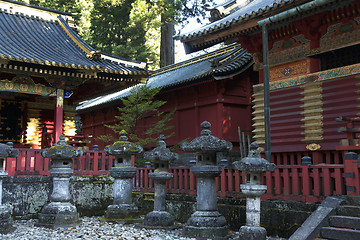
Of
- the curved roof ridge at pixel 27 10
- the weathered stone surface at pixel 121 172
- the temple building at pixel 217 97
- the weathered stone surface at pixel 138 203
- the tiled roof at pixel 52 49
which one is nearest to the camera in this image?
the weathered stone surface at pixel 138 203

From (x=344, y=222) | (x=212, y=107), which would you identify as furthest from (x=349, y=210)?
(x=212, y=107)

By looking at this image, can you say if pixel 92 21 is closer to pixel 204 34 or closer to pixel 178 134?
pixel 178 134

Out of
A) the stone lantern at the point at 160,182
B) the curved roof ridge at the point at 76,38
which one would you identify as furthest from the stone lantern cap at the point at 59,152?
the curved roof ridge at the point at 76,38

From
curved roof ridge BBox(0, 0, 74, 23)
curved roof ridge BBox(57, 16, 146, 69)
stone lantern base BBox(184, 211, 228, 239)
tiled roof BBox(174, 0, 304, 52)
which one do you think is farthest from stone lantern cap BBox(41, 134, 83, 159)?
curved roof ridge BBox(0, 0, 74, 23)

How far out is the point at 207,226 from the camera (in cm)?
760

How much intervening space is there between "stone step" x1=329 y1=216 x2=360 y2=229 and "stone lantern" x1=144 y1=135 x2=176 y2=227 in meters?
3.80

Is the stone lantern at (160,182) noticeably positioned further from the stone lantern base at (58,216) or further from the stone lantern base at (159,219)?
the stone lantern base at (58,216)

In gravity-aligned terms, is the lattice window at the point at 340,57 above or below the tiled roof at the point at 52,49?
below

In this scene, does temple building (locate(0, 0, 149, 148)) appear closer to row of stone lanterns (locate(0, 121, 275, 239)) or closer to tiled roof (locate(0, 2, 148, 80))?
tiled roof (locate(0, 2, 148, 80))

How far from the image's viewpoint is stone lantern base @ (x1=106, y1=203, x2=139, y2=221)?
959 cm

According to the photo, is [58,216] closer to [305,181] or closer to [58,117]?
[58,117]

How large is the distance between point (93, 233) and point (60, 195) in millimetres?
1647

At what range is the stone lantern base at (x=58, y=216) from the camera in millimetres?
8867

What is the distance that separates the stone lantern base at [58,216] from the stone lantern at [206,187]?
9.79 ft
